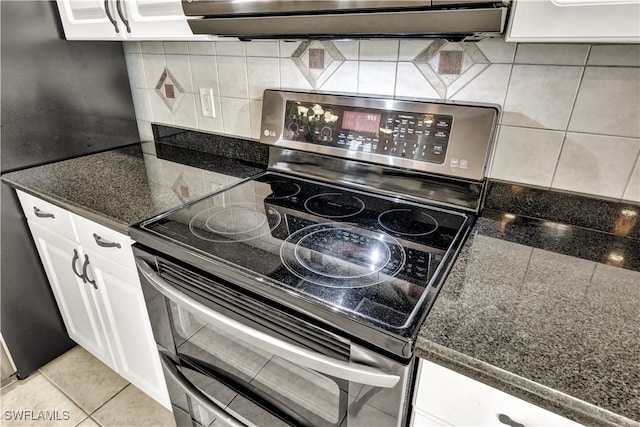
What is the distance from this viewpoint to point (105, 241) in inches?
42.6

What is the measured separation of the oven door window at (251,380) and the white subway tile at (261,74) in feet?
2.55

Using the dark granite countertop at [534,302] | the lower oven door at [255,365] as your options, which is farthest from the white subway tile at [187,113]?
the lower oven door at [255,365]

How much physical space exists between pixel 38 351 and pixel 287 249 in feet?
4.75

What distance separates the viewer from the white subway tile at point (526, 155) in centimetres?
91

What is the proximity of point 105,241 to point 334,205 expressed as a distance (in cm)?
67

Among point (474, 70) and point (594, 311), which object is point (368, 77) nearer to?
point (474, 70)

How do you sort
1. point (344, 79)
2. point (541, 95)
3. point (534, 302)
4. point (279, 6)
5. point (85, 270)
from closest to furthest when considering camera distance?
point (534, 302)
point (279, 6)
point (541, 95)
point (344, 79)
point (85, 270)

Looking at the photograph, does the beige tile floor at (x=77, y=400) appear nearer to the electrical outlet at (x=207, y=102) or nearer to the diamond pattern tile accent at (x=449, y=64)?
the electrical outlet at (x=207, y=102)

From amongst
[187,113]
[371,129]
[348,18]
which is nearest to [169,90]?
[187,113]

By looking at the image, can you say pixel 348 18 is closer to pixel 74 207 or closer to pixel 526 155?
pixel 526 155

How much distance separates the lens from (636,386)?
1.65 ft

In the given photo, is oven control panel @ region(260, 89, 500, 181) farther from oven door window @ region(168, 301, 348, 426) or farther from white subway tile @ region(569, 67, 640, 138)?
oven door window @ region(168, 301, 348, 426)

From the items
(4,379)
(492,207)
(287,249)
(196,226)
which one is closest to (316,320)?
(287,249)

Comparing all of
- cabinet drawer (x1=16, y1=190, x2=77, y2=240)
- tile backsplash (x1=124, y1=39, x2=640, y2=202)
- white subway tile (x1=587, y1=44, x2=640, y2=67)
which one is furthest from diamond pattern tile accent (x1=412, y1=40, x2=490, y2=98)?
cabinet drawer (x1=16, y1=190, x2=77, y2=240)
